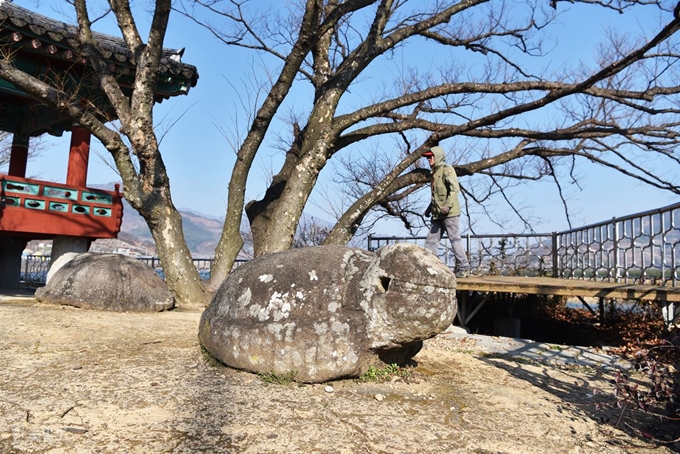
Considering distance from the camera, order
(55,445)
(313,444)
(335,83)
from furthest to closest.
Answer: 1. (335,83)
2. (313,444)
3. (55,445)

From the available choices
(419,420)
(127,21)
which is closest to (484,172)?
(127,21)

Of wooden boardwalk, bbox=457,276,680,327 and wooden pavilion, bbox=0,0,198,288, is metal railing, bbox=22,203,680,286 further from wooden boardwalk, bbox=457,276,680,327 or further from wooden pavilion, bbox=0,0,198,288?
wooden pavilion, bbox=0,0,198,288

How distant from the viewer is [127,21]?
764 centimetres

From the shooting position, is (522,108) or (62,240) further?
(62,240)

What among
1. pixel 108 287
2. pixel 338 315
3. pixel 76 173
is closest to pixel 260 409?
pixel 338 315

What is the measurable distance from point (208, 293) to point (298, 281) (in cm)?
489

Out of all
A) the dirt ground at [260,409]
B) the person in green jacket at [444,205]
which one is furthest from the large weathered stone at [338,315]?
the person in green jacket at [444,205]

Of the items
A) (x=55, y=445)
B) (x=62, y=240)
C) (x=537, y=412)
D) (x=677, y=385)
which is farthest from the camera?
(x=62, y=240)

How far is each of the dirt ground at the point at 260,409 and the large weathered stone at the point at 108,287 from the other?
200cm

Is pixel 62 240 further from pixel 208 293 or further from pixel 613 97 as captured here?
pixel 613 97

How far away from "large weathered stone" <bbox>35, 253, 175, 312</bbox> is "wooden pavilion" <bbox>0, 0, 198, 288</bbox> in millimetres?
2694

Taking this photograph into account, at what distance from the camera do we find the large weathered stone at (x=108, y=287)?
648 cm

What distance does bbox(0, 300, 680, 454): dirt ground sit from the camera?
248cm

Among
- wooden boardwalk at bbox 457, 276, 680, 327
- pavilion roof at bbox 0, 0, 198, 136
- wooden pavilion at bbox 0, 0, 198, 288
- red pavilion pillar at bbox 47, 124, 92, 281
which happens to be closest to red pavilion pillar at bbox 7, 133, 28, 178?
pavilion roof at bbox 0, 0, 198, 136
